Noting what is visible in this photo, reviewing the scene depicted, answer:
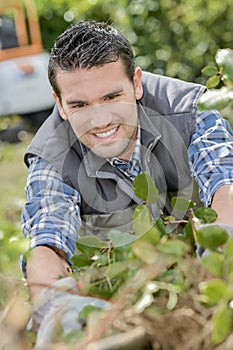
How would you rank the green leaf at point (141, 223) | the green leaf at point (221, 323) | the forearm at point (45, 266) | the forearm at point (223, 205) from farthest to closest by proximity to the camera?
the forearm at point (223, 205), the forearm at point (45, 266), the green leaf at point (141, 223), the green leaf at point (221, 323)

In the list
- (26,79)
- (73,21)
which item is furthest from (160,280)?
(26,79)

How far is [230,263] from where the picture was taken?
109 centimetres

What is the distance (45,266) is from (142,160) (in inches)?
35.7

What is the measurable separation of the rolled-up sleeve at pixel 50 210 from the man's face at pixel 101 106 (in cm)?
16

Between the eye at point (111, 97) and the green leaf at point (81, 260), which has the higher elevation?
the green leaf at point (81, 260)

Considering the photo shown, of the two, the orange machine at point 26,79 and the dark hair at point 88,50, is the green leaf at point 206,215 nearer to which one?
the dark hair at point 88,50

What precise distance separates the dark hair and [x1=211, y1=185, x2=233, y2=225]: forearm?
59 centimetres

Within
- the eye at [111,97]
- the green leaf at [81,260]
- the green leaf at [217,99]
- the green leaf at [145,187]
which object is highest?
the green leaf at [217,99]

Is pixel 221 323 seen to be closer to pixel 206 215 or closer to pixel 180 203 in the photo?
pixel 206 215

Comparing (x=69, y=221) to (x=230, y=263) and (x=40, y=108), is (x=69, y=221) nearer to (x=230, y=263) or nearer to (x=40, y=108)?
(x=230, y=263)

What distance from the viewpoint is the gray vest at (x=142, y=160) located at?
2541 mm

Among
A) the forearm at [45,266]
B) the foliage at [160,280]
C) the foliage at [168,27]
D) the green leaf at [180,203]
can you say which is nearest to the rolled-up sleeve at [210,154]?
the forearm at [45,266]

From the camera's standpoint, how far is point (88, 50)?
251 centimetres

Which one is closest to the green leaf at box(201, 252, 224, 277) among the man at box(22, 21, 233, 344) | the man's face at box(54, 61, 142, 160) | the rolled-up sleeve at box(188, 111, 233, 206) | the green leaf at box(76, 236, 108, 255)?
the green leaf at box(76, 236, 108, 255)
